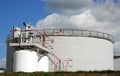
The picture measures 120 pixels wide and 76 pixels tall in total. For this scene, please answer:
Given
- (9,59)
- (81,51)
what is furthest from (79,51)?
(9,59)

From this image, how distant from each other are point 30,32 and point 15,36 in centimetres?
184

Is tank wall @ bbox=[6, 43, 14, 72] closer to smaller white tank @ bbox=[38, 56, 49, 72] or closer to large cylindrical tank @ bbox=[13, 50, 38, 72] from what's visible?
smaller white tank @ bbox=[38, 56, 49, 72]

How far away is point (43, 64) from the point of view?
3872cm

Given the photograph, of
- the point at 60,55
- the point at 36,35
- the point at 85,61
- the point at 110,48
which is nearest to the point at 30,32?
the point at 36,35

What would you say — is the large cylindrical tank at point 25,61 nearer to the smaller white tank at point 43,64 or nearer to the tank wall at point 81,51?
the smaller white tank at point 43,64

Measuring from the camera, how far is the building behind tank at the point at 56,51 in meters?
37.1

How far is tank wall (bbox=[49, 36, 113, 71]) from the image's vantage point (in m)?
40.9

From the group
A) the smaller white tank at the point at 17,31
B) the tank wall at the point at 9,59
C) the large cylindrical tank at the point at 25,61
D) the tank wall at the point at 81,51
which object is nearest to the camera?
the large cylindrical tank at the point at 25,61

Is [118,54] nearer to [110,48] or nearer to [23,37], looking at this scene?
[110,48]

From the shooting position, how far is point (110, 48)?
4588cm

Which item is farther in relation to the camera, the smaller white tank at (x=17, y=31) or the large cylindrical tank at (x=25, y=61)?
the smaller white tank at (x=17, y=31)

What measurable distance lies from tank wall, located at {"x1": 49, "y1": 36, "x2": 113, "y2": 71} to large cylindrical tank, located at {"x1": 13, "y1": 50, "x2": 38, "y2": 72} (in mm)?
4619

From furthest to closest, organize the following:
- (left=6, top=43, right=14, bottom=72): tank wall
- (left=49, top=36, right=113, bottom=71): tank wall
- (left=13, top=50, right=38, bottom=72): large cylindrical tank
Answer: (left=6, top=43, right=14, bottom=72): tank wall < (left=49, top=36, right=113, bottom=71): tank wall < (left=13, top=50, right=38, bottom=72): large cylindrical tank

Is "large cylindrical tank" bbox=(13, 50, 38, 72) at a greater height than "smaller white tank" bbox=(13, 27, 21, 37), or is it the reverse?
"smaller white tank" bbox=(13, 27, 21, 37)
